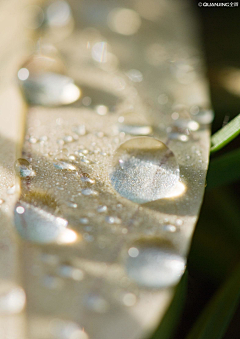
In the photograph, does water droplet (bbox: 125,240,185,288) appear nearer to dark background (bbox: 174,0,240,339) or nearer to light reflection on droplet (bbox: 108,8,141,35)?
dark background (bbox: 174,0,240,339)

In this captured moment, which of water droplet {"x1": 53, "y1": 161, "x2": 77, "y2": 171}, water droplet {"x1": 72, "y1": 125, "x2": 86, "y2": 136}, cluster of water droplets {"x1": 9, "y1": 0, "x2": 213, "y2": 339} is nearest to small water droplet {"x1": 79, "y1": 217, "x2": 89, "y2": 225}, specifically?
cluster of water droplets {"x1": 9, "y1": 0, "x2": 213, "y2": 339}

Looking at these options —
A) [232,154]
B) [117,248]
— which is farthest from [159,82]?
[117,248]

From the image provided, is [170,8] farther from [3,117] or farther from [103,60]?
[3,117]

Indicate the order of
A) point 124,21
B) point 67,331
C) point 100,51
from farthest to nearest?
point 124,21, point 100,51, point 67,331

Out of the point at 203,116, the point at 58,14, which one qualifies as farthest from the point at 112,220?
the point at 58,14

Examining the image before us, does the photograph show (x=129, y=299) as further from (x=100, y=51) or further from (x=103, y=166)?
(x=100, y=51)

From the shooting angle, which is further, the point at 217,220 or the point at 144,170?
the point at 217,220

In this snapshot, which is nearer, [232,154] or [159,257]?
[159,257]

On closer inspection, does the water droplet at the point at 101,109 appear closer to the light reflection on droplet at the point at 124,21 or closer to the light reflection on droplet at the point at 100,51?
the light reflection on droplet at the point at 100,51
